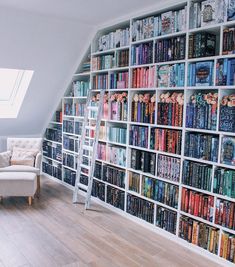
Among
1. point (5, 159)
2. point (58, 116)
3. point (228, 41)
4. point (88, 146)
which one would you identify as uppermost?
point (228, 41)

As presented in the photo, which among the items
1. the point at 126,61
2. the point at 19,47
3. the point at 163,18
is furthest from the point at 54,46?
the point at 163,18

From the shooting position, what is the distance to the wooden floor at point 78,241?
2855 millimetres

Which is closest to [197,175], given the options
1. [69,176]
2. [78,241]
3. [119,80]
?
[78,241]

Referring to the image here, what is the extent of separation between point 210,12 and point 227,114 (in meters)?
0.97

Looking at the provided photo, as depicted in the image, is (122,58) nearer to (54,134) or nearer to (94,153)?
(94,153)

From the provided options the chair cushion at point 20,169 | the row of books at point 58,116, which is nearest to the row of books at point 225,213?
the chair cushion at point 20,169

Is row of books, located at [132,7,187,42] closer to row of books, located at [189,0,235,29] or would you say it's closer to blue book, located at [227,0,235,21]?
row of books, located at [189,0,235,29]

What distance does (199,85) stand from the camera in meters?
3.02

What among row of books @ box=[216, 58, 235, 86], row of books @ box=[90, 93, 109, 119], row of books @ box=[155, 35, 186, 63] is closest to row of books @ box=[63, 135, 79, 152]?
row of books @ box=[90, 93, 109, 119]

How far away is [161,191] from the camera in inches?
136

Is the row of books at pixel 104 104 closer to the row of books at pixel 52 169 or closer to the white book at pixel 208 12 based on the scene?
the row of books at pixel 52 169

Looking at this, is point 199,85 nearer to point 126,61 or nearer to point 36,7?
point 126,61

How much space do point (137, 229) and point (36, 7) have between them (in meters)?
2.79

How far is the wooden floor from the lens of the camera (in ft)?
9.37
